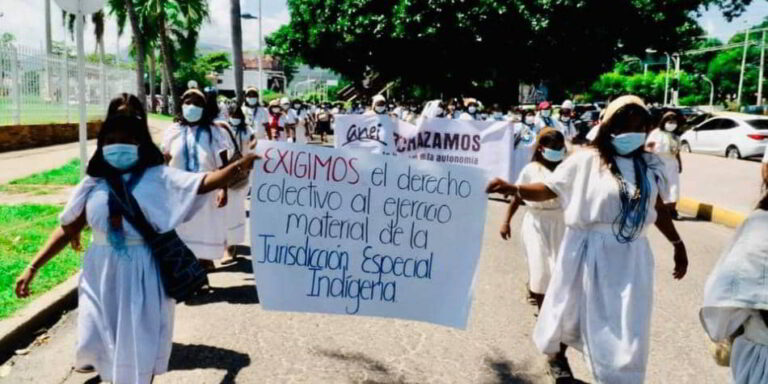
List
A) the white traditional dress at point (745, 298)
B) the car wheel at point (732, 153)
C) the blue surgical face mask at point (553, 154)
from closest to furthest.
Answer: the white traditional dress at point (745, 298) < the blue surgical face mask at point (553, 154) < the car wheel at point (732, 153)

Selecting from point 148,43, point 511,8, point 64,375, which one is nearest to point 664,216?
point 64,375

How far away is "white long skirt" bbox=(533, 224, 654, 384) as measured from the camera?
3.64 meters

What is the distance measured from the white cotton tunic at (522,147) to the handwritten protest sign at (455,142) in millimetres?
5787

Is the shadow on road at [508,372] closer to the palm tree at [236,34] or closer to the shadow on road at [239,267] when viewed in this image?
the shadow on road at [239,267]

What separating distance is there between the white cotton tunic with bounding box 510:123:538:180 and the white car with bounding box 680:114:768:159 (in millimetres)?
12318

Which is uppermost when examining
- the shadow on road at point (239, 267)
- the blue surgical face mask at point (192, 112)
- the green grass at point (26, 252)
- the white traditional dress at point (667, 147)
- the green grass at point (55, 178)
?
the blue surgical face mask at point (192, 112)

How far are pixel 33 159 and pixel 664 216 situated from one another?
47.4 ft

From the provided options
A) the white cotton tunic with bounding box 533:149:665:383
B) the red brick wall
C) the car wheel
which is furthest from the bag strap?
the car wheel

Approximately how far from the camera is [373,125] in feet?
24.2

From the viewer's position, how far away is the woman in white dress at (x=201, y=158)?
5930 millimetres

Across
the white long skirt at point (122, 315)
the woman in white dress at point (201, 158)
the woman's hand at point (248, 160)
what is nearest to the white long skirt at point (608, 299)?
the woman's hand at point (248, 160)

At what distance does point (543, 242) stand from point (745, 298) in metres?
2.55

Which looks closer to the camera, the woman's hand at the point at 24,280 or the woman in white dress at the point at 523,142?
the woman's hand at the point at 24,280

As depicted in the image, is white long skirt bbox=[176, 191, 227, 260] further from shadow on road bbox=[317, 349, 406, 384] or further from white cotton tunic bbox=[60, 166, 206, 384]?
white cotton tunic bbox=[60, 166, 206, 384]
